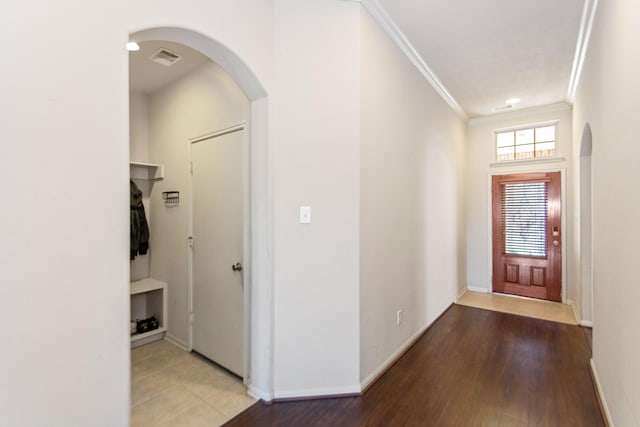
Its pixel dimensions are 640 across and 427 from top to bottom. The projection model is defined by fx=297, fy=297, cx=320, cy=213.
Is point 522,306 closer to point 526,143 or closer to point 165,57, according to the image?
point 526,143

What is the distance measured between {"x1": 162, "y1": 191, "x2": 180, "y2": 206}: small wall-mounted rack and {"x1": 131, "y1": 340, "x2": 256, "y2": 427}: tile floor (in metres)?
1.53

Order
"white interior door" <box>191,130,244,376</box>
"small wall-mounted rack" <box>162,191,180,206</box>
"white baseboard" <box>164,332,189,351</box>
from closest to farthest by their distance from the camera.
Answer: "white interior door" <box>191,130,244,376</box> → "white baseboard" <box>164,332,189,351</box> → "small wall-mounted rack" <box>162,191,180,206</box>

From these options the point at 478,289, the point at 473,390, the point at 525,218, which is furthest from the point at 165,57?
the point at 478,289

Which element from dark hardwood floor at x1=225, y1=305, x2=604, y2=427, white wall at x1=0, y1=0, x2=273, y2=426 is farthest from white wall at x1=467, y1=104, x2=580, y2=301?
white wall at x1=0, y1=0, x2=273, y2=426

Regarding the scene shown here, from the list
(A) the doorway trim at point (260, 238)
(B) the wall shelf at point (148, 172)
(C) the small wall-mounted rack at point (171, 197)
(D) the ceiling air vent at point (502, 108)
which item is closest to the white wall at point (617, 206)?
(A) the doorway trim at point (260, 238)

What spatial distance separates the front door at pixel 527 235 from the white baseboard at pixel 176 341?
4.83 meters

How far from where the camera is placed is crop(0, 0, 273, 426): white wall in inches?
43.1

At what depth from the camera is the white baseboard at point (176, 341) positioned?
305cm

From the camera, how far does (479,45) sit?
294 cm

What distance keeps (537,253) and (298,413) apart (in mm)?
4611

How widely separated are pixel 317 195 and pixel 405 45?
1.88 metres

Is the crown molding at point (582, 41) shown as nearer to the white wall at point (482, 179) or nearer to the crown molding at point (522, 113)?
the crown molding at point (522, 113)

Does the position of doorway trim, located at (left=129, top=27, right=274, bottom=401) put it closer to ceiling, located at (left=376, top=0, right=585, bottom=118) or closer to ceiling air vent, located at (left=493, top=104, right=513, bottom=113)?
ceiling, located at (left=376, top=0, right=585, bottom=118)

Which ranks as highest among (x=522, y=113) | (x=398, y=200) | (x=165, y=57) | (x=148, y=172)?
(x=522, y=113)
